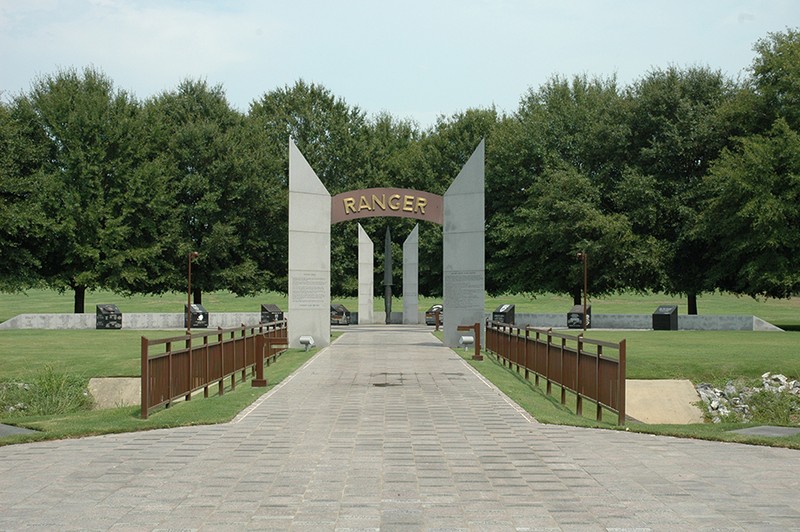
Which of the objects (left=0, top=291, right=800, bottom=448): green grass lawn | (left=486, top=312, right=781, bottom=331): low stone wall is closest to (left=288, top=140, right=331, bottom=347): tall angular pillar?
(left=0, top=291, right=800, bottom=448): green grass lawn

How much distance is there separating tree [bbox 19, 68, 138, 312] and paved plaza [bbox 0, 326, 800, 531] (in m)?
44.3

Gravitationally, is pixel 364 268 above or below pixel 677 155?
below

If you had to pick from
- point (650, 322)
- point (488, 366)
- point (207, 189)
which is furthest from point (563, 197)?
point (488, 366)

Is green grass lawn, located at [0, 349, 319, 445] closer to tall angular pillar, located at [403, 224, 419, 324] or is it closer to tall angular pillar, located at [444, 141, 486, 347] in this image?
tall angular pillar, located at [444, 141, 486, 347]

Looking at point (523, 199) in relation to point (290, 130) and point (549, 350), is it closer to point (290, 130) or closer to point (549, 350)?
point (290, 130)

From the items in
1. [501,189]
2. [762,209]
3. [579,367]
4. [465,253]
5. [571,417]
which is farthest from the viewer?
[501,189]

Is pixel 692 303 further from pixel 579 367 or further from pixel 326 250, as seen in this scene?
pixel 579 367

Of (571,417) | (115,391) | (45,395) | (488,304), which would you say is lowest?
(115,391)

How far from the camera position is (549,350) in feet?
56.6

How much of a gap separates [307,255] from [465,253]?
18.7 feet

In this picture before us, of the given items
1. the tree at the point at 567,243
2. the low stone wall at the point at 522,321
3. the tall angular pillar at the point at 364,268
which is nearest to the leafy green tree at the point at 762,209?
the low stone wall at the point at 522,321

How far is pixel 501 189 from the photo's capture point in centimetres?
6475

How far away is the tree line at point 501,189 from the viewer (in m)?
47.7

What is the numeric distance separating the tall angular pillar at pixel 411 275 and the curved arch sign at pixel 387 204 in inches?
738
